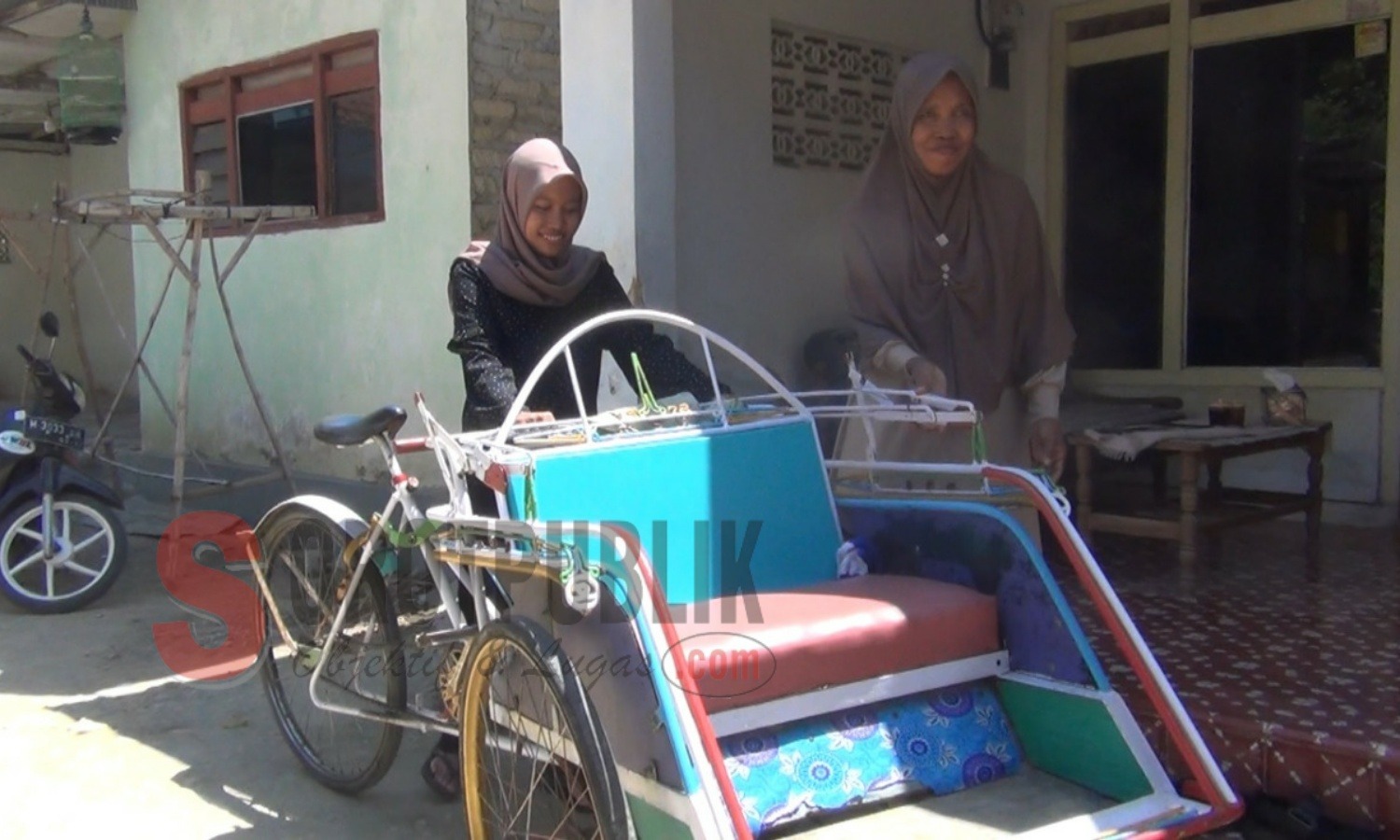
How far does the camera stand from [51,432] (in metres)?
5.43

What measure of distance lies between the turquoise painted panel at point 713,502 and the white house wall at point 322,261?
3.22 metres

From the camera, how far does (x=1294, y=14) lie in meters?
5.25

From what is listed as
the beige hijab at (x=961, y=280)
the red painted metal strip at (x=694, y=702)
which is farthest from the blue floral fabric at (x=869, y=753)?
the beige hijab at (x=961, y=280)

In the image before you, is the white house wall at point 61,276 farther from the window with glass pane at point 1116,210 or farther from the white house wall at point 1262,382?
the window with glass pane at point 1116,210

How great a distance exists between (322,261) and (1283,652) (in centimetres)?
513

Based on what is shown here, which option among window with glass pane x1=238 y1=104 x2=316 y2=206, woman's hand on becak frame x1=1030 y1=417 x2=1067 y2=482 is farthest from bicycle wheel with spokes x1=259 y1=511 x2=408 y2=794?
window with glass pane x1=238 y1=104 x2=316 y2=206

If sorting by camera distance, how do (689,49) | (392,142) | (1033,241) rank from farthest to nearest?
(392,142) → (689,49) → (1033,241)

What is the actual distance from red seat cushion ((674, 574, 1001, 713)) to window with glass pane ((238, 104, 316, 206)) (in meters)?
4.99

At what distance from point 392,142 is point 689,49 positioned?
2011mm

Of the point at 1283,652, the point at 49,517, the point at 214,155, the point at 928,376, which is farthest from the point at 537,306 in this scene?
the point at 214,155

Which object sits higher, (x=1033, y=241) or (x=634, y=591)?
(x=1033, y=241)

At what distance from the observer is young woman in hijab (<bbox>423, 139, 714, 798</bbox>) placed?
114 inches

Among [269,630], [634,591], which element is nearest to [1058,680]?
[634,591]

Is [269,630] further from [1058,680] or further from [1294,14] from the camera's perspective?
[1294,14]
